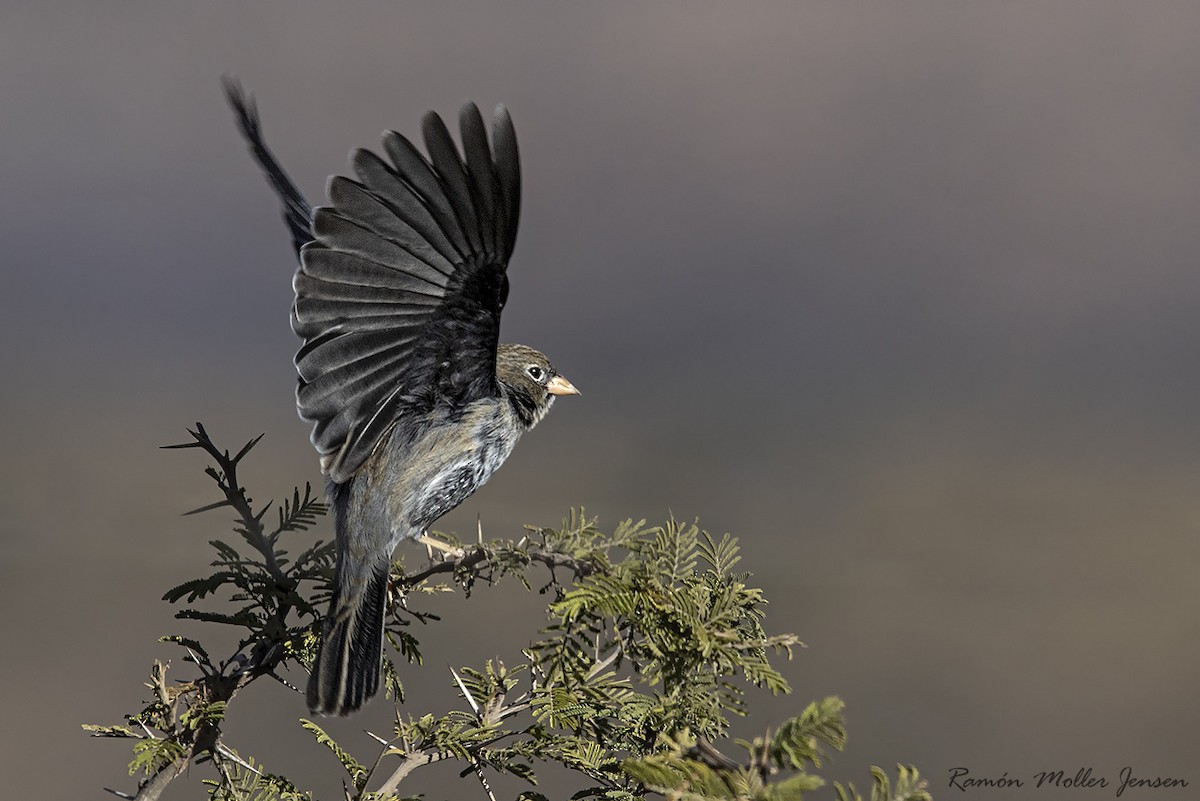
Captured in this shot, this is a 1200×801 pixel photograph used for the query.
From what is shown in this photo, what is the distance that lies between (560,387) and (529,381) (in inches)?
6.5

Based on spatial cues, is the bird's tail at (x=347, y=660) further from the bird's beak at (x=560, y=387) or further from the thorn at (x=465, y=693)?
the bird's beak at (x=560, y=387)

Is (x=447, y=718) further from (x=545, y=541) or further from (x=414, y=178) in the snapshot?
(x=414, y=178)

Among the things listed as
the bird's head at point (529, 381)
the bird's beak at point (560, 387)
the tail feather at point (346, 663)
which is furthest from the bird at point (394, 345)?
the bird's beak at point (560, 387)

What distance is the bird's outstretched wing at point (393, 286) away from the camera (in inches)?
104

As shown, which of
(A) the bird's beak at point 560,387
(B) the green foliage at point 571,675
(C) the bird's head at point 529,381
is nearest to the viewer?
(B) the green foliage at point 571,675

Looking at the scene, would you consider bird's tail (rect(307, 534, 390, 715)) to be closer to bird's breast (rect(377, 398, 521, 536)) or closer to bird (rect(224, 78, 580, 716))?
bird (rect(224, 78, 580, 716))

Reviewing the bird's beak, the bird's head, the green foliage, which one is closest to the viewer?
the green foliage

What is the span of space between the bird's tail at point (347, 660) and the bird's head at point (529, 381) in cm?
91

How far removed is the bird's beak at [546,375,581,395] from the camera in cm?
358

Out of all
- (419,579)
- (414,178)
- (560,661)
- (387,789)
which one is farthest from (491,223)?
(387,789)

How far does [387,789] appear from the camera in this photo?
2242 millimetres

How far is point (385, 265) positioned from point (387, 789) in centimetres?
129

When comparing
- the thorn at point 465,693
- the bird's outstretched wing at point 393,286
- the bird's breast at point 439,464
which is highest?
the bird's outstretched wing at point 393,286

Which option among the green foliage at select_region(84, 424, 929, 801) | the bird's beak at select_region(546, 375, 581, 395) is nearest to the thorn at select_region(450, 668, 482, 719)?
the green foliage at select_region(84, 424, 929, 801)
